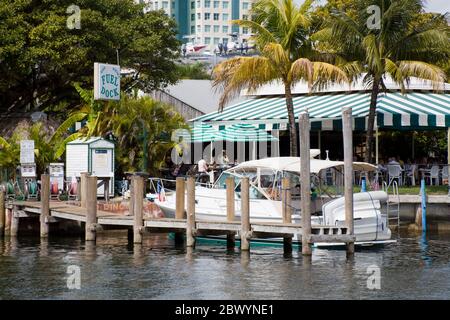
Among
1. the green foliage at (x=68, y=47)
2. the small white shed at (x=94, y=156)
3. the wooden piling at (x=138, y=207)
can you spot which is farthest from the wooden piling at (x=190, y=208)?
the green foliage at (x=68, y=47)

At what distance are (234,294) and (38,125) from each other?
64.9ft

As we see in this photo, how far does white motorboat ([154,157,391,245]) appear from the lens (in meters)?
30.0

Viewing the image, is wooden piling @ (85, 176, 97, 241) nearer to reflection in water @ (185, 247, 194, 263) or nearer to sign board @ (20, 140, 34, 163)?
reflection in water @ (185, 247, 194, 263)

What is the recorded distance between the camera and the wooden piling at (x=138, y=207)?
3002 centimetres

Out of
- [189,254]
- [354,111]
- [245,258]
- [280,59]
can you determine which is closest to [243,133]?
[280,59]

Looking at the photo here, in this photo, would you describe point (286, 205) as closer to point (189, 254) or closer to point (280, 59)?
point (189, 254)

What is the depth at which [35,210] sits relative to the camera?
3431 cm

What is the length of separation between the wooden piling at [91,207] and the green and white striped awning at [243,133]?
10941mm

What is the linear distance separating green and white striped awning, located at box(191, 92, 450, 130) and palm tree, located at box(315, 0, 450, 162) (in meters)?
1.48

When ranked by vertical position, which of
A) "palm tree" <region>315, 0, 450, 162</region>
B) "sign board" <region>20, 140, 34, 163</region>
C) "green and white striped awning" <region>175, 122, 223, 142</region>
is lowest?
"sign board" <region>20, 140, 34, 163</region>

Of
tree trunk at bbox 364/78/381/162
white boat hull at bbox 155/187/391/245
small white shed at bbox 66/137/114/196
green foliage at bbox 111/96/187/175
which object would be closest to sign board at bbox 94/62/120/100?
green foliage at bbox 111/96/187/175
